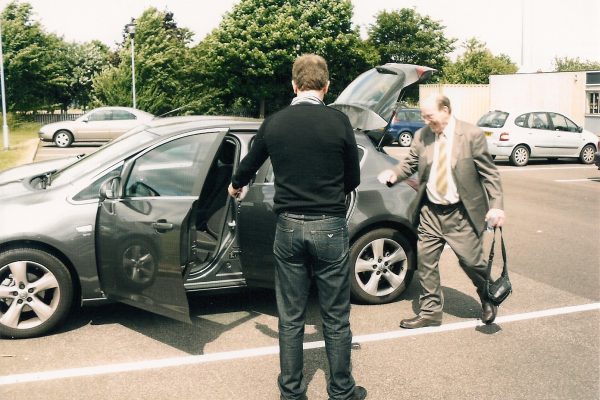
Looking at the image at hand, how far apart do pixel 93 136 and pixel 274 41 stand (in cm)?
2150

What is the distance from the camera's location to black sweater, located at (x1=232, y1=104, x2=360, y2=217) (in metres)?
3.47

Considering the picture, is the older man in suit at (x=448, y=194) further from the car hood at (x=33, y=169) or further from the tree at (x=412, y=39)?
the tree at (x=412, y=39)

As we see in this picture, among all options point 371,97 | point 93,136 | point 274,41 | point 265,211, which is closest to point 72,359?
point 265,211

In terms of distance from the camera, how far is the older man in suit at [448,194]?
489 centimetres

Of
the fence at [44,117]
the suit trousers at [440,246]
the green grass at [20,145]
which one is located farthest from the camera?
the fence at [44,117]

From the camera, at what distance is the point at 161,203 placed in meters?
4.59

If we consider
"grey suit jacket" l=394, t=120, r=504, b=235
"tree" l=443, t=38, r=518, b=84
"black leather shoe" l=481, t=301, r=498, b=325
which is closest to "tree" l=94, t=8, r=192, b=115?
"tree" l=443, t=38, r=518, b=84

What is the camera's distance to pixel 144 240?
4504mm

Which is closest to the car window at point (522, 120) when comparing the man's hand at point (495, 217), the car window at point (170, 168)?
the man's hand at point (495, 217)

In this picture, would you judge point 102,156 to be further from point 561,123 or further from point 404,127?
point 404,127

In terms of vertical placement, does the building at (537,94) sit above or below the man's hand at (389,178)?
above

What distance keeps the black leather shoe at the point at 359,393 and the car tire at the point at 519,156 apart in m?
15.7

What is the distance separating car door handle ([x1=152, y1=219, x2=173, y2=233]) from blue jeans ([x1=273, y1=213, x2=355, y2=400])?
1099 mm

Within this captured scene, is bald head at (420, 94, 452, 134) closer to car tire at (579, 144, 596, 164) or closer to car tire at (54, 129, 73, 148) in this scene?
car tire at (579, 144, 596, 164)
